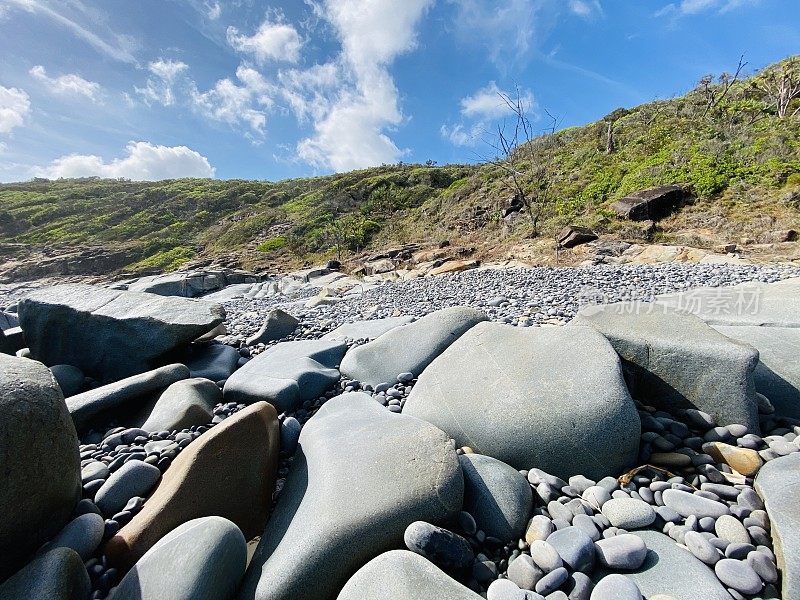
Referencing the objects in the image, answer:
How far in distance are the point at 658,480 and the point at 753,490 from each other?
325mm

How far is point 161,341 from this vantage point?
143 inches

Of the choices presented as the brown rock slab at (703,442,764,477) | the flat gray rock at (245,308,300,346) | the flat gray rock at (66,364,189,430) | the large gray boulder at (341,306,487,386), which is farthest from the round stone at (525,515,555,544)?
the flat gray rock at (245,308,300,346)

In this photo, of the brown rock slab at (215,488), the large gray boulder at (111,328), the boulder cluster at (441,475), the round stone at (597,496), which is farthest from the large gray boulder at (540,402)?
the large gray boulder at (111,328)

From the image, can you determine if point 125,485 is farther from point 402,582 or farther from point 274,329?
point 274,329

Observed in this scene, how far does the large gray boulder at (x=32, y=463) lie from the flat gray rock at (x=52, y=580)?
0.16m

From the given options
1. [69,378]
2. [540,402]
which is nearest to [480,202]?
[69,378]

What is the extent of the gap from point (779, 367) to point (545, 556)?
2111 millimetres

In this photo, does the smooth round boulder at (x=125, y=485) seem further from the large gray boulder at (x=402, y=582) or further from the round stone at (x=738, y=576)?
the round stone at (x=738, y=576)

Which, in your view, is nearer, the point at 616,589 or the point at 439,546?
the point at 616,589

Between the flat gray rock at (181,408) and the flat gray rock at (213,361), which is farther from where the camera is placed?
the flat gray rock at (213,361)

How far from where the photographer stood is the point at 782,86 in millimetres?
14539

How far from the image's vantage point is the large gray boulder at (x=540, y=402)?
1.79 metres

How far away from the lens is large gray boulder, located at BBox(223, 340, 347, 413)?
104 inches

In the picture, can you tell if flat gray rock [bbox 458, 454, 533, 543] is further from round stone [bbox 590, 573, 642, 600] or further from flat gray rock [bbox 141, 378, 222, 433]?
flat gray rock [bbox 141, 378, 222, 433]
